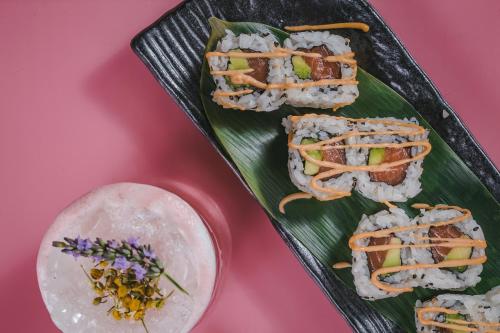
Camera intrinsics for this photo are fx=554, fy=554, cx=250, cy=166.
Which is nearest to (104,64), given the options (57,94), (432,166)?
(57,94)

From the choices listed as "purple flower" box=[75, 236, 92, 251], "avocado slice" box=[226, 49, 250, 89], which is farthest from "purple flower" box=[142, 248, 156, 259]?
"avocado slice" box=[226, 49, 250, 89]

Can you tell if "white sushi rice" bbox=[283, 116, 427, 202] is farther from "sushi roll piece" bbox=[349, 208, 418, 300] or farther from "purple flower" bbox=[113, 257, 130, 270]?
"purple flower" bbox=[113, 257, 130, 270]

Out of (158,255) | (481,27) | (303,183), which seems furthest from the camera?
(481,27)

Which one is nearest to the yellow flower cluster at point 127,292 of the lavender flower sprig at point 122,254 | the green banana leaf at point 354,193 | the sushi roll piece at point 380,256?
the lavender flower sprig at point 122,254

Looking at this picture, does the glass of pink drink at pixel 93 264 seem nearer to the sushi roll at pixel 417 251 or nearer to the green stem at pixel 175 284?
the green stem at pixel 175 284

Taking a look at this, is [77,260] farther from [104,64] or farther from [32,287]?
[104,64]

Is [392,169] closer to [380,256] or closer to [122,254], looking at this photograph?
[380,256]
